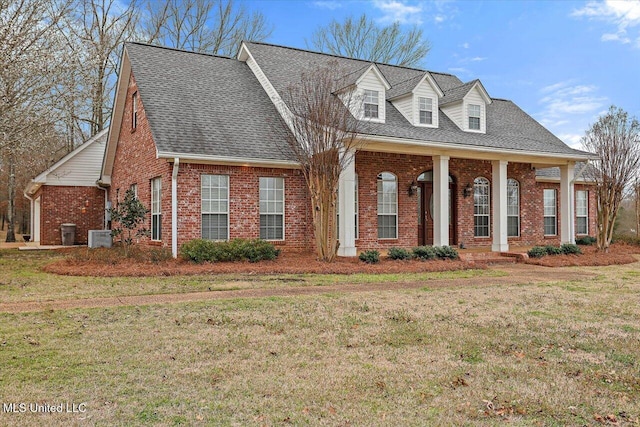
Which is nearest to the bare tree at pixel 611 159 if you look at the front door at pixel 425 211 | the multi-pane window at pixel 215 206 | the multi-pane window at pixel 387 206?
the front door at pixel 425 211

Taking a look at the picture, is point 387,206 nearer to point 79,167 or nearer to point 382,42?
point 79,167

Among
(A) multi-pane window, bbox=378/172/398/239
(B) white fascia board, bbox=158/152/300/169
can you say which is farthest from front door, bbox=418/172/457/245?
(B) white fascia board, bbox=158/152/300/169

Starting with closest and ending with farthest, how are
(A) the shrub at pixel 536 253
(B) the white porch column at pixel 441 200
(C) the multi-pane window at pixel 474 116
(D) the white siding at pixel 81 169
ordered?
(B) the white porch column at pixel 441 200 → (A) the shrub at pixel 536 253 → (C) the multi-pane window at pixel 474 116 → (D) the white siding at pixel 81 169

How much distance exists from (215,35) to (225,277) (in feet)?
78.0

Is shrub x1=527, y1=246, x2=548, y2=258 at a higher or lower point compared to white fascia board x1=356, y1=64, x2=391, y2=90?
lower

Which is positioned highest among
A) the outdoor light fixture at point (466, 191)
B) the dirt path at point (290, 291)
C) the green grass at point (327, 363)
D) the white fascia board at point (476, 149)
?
the white fascia board at point (476, 149)

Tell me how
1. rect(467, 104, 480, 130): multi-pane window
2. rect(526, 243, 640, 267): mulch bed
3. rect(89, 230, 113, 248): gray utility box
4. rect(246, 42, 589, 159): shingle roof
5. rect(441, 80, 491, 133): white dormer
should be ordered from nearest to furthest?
1. rect(526, 243, 640, 267): mulch bed
2. rect(246, 42, 589, 159): shingle roof
3. rect(441, 80, 491, 133): white dormer
4. rect(467, 104, 480, 130): multi-pane window
5. rect(89, 230, 113, 248): gray utility box

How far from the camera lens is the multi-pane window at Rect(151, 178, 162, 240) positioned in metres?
15.0

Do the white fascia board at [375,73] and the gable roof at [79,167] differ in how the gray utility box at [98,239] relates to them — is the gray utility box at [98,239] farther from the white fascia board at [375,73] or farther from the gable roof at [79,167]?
the white fascia board at [375,73]

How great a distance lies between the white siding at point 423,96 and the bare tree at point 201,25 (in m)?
16.8

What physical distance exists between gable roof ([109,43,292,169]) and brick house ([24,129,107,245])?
670 cm

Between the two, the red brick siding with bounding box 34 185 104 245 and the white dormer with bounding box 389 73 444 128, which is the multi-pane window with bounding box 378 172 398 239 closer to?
the white dormer with bounding box 389 73 444 128

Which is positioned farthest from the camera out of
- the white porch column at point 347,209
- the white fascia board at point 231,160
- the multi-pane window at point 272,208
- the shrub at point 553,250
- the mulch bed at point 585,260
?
the shrub at point 553,250

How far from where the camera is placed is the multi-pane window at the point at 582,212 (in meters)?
22.6
